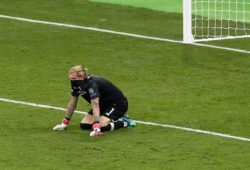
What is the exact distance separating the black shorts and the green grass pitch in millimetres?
333

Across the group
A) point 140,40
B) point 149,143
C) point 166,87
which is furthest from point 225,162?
point 140,40

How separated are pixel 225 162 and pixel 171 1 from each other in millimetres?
13189

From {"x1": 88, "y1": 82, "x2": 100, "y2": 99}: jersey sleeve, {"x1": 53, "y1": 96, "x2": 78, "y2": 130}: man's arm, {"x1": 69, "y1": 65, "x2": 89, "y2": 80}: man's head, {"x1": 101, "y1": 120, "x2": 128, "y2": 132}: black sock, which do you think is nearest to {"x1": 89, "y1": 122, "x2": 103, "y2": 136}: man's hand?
{"x1": 101, "y1": 120, "x2": 128, "y2": 132}: black sock

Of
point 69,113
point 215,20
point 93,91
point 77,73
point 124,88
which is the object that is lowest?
point 124,88

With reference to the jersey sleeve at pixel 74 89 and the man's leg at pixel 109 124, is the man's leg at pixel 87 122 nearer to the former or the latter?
the man's leg at pixel 109 124

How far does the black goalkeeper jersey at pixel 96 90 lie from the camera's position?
1468 centimetres

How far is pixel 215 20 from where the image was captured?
75.9ft

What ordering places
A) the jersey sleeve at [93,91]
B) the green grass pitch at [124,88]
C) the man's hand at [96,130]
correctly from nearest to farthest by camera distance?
the green grass pitch at [124,88]
the man's hand at [96,130]
the jersey sleeve at [93,91]

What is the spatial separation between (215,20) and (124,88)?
6049 millimetres

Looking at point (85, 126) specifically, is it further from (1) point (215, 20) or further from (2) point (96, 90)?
(1) point (215, 20)

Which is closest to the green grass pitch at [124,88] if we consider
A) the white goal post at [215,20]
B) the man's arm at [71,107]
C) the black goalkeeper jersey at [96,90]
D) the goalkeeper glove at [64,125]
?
the goalkeeper glove at [64,125]

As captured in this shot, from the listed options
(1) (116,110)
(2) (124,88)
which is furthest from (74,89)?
(2) (124,88)

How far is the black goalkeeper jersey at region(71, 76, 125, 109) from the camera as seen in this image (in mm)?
14680

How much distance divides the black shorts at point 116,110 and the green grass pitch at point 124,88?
33 cm
